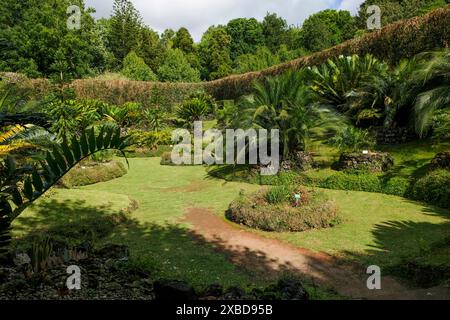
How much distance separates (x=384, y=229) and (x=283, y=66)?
16.6m

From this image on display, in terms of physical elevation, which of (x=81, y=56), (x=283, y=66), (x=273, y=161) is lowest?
(x=273, y=161)

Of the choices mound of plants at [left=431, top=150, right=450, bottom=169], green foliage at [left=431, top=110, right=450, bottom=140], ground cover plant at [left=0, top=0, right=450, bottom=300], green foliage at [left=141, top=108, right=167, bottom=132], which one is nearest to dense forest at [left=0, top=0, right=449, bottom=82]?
green foliage at [left=141, top=108, right=167, bottom=132]

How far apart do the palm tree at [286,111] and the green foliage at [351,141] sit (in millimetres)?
1051

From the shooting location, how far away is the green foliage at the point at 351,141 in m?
11.6

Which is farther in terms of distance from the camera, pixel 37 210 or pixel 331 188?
pixel 331 188

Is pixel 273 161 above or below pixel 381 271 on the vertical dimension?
above

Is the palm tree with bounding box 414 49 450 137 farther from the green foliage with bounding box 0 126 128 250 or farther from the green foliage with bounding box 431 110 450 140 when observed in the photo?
the green foliage with bounding box 0 126 128 250

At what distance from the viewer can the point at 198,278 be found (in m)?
5.45

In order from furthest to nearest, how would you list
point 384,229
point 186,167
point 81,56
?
point 81,56, point 186,167, point 384,229

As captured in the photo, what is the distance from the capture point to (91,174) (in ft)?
43.6

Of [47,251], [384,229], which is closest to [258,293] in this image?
[47,251]

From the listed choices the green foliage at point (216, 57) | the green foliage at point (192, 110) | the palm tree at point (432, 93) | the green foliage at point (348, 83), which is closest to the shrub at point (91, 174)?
the green foliage at point (348, 83)

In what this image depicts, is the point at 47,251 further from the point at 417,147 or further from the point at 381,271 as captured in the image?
the point at 417,147

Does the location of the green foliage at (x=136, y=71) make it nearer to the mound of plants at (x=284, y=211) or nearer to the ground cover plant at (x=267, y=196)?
the ground cover plant at (x=267, y=196)
